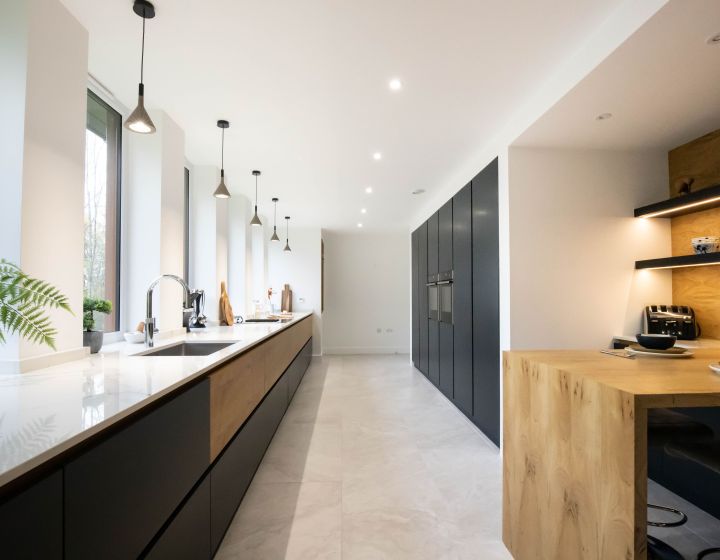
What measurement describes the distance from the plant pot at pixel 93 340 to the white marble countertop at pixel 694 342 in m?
3.30

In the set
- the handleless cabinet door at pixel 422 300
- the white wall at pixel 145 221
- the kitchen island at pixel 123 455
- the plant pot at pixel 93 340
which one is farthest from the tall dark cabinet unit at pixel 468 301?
the plant pot at pixel 93 340

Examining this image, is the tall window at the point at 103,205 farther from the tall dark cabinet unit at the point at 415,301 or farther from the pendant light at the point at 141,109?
the tall dark cabinet unit at the point at 415,301

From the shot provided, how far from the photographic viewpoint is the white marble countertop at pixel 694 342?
2.31 m

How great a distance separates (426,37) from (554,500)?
217cm

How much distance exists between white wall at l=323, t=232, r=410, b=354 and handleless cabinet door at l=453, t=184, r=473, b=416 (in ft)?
13.2

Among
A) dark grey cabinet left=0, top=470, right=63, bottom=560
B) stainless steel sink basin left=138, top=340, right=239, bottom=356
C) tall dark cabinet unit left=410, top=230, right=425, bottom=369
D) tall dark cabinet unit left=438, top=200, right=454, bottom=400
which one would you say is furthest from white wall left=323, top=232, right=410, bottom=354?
dark grey cabinet left=0, top=470, right=63, bottom=560

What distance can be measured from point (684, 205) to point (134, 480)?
3.31m

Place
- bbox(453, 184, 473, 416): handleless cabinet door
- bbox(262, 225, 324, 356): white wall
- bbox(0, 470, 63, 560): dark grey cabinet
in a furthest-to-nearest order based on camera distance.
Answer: bbox(262, 225, 324, 356): white wall → bbox(453, 184, 473, 416): handleless cabinet door → bbox(0, 470, 63, 560): dark grey cabinet

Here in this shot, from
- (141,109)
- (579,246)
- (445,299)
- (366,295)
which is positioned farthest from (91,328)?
(366,295)

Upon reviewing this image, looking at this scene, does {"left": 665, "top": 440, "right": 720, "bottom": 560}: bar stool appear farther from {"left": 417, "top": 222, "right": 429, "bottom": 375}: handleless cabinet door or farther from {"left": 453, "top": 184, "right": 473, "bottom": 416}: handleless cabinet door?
{"left": 417, "top": 222, "right": 429, "bottom": 375}: handleless cabinet door

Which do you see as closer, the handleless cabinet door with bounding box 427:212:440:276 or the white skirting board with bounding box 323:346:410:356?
the handleless cabinet door with bounding box 427:212:440:276

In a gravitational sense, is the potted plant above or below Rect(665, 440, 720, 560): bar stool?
above

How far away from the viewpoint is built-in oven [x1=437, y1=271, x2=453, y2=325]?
4.18 metres

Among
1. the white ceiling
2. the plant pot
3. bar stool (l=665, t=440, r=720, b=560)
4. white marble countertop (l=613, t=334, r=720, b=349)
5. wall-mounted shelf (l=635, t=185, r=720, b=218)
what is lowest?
bar stool (l=665, t=440, r=720, b=560)
